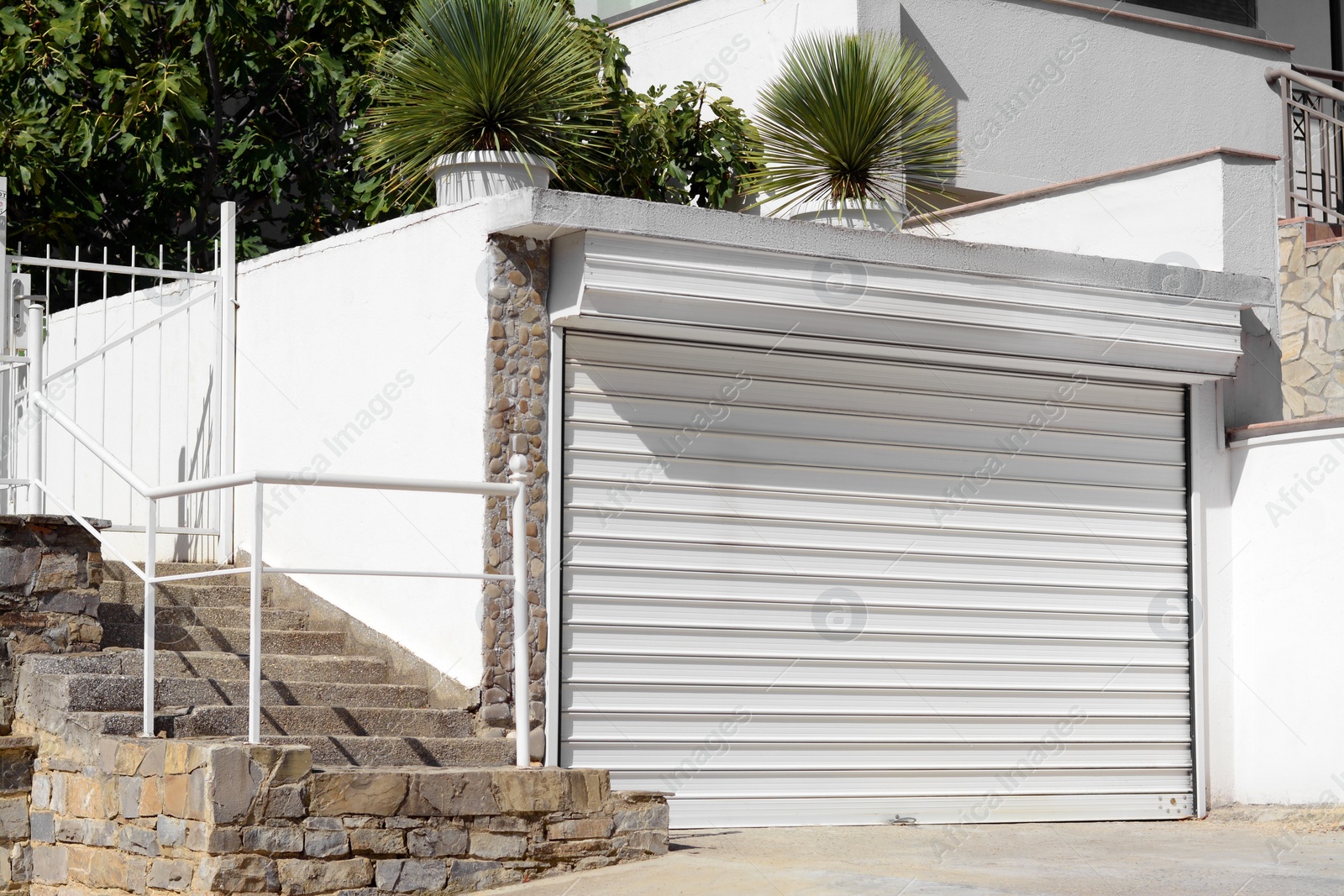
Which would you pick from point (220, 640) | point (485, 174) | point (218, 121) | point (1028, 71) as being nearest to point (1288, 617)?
point (485, 174)

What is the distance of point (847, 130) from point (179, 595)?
536 cm

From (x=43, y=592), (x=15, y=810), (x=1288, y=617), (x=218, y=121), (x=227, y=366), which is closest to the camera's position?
(x=15, y=810)

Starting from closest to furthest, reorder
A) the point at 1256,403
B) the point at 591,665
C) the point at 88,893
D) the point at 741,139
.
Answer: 1. the point at 88,893
2. the point at 591,665
3. the point at 1256,403
4. the point at 741,139

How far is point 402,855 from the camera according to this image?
7.10 meters

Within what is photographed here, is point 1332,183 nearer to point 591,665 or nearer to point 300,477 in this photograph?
point 591,665

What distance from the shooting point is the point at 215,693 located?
27.4 feet

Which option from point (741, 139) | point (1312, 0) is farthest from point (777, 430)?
point (1312, 0)

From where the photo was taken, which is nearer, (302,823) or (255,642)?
(302,823)

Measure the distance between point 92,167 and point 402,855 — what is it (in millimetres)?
Answer: 9117

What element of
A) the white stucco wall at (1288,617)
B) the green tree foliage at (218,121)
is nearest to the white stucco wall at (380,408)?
the green tree foliage at (218,121)

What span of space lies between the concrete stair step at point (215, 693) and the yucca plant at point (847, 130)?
4738 mm

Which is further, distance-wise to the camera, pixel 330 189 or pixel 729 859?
pixel 330 189

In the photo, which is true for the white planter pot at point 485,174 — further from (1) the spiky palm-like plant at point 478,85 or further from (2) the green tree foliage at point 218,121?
(2) the green tree foliage at point 218,121

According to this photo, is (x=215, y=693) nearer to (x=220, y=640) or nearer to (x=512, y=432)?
(x=220, y=640)
